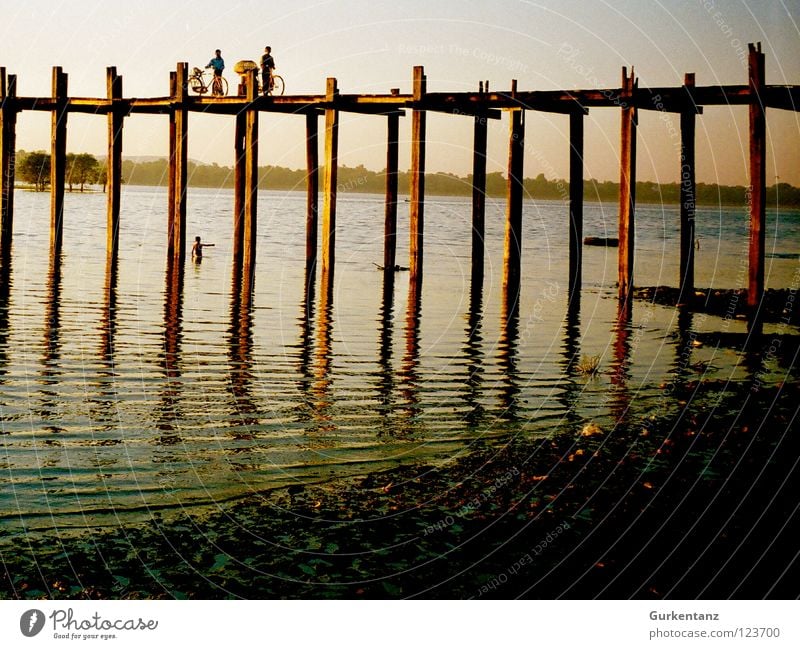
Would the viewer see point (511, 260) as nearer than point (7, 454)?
No

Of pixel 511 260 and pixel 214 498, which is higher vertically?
pixel 511 260

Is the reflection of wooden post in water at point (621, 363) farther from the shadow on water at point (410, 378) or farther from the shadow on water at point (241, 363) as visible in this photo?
the shadow on water at point (241, 363)

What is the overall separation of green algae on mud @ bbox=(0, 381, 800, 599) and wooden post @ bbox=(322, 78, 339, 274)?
56.5 ft

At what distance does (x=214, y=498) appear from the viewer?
32.6 ft

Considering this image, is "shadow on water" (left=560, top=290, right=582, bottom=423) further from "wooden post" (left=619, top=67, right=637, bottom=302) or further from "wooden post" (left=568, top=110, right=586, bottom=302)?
"wooden post" (left=568, top=110, right=586, bottom=302)

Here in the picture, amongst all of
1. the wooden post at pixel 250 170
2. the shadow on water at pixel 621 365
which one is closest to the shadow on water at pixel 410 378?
the shadow on water at pixel 621 365

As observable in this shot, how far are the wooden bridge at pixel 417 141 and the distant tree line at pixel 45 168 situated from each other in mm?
116249

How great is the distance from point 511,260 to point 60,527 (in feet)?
69.7

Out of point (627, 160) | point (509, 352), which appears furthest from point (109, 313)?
point (627, 160)

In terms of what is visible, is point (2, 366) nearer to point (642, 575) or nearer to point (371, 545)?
point (371, 545)

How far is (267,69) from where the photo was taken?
2898 centimetres

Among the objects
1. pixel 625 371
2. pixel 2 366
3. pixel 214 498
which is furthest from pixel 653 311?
pixel 214 498

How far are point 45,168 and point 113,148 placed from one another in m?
127
